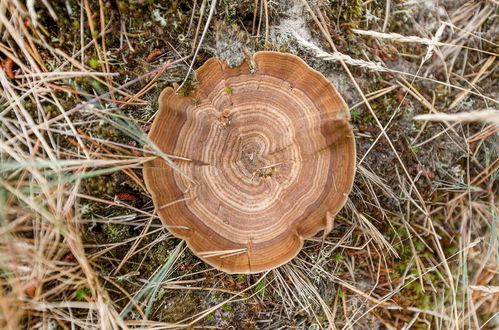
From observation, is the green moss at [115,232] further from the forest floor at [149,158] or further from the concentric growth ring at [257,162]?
the concentric growth ring at [257,162]

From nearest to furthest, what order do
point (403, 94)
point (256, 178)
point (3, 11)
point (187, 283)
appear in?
point (3, 11) < point (256, 178) < point (187, 283) < point (403, 94)

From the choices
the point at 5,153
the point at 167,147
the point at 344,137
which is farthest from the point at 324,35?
the point at 5,153

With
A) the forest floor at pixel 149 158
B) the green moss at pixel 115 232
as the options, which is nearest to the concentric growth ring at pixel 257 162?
the forest floor at pixel 149 158

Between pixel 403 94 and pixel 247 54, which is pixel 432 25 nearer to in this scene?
pixel 403 94

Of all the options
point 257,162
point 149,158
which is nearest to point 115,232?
point 149,158

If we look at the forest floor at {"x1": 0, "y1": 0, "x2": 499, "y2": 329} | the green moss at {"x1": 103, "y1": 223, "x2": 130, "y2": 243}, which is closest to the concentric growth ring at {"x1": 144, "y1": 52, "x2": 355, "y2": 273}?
Answer: the forest floor at {"x1": 0, "y1": 0, "x2": 499, "y2": 329}

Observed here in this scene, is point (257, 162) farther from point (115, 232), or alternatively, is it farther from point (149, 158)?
point (115, 232)
